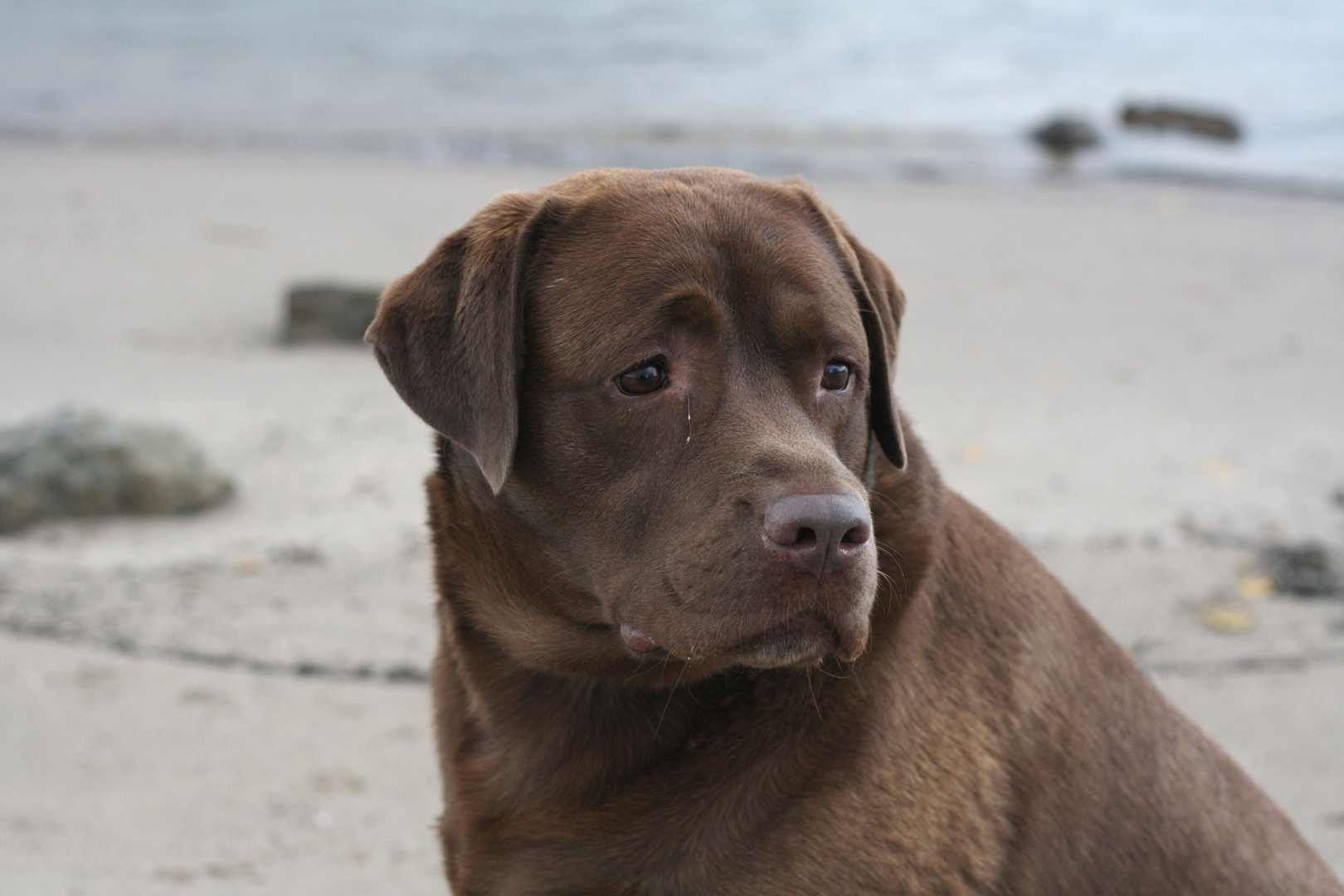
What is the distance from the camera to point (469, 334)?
9.52ft

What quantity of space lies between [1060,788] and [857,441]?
883mm

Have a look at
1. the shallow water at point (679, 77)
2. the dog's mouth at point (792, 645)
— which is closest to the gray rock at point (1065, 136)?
the shallow water at point (679, 77)

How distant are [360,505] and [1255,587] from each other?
4182 millimetres

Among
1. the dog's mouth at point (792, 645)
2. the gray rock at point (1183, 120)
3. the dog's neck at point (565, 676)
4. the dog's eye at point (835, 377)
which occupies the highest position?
the dog's eye at point (835, 377)

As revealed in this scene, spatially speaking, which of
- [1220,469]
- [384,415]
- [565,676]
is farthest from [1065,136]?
[565,676]

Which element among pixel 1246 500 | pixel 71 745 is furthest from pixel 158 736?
pixel 1246 500

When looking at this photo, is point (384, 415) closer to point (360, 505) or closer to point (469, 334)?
point (360, 505)

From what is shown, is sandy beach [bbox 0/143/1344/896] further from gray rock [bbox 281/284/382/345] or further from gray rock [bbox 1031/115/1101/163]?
gray rock [bbox 1031/115/1101/163]

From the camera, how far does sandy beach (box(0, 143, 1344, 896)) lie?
4465 mm

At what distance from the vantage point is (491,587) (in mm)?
3123

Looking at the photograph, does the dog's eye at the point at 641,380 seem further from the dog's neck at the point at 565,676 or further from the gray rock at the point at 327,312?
the gray rock at the point at 327,312

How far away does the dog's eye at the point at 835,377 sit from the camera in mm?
3012

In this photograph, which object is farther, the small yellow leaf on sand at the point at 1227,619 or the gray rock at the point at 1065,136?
the gray rock at the point at 1065,136

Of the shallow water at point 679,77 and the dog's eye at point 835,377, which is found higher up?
the dog's eye at point 835,377
